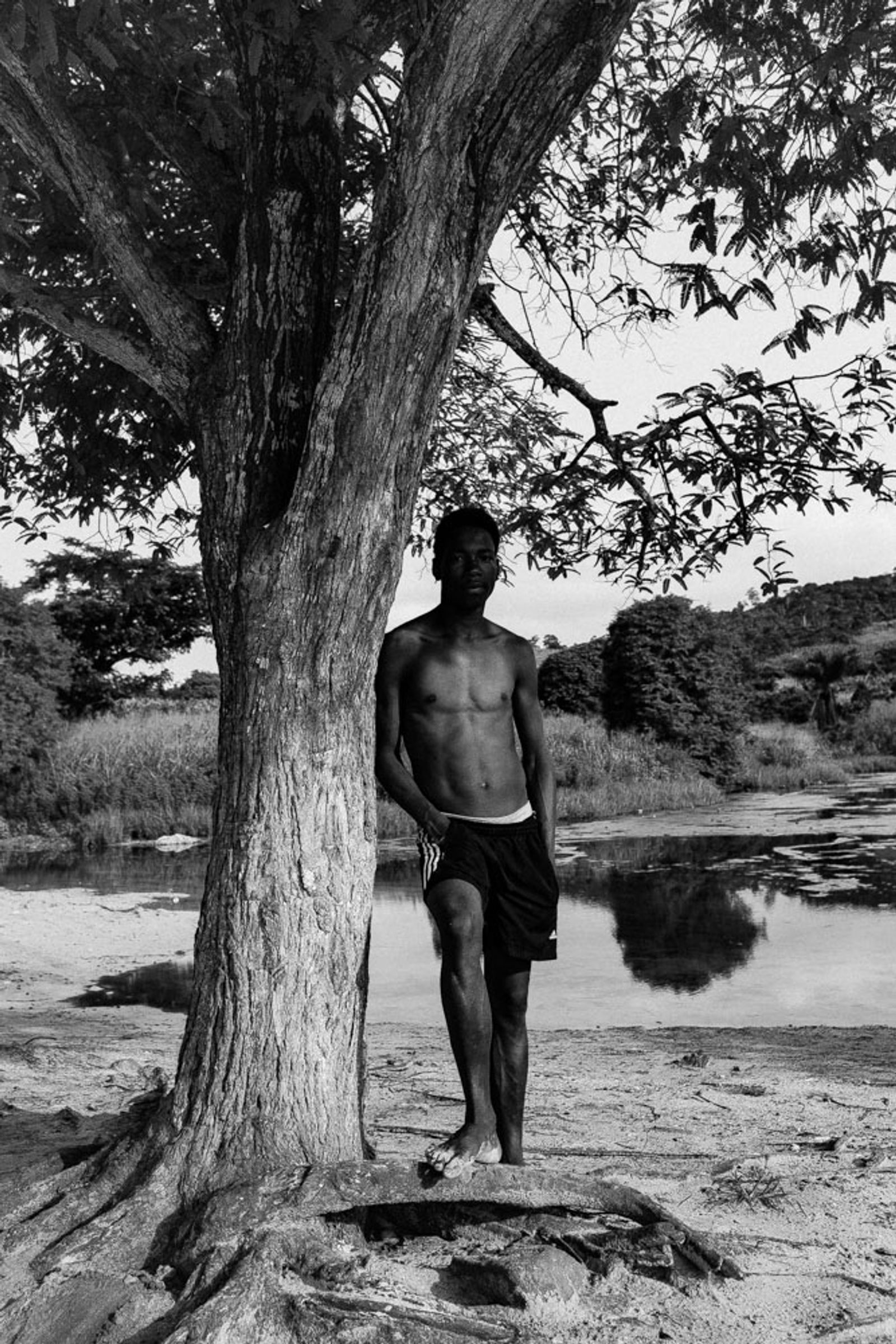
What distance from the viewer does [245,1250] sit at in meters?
3.56

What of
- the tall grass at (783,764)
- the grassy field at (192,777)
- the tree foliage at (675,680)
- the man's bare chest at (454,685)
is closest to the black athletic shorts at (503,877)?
the man's bare chest at (454,685)

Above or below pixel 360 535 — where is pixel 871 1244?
below

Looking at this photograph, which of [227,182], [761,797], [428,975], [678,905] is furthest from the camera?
[761,797]

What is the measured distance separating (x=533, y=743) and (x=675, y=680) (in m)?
27.0

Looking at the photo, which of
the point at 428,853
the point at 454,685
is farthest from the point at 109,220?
the point at 428,853

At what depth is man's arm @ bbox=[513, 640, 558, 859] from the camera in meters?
4.61

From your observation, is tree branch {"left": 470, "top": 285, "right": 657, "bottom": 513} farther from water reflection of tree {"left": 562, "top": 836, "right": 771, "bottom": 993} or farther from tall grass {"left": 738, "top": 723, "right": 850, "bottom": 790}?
tall grass {"left": 738, "top": 723, "right": 850, "bottom": 790}

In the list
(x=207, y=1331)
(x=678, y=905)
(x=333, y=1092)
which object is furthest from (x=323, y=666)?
(x=678, y=905)

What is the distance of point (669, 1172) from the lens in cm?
458

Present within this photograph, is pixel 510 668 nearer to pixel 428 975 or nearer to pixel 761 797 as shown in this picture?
pixel 428 975

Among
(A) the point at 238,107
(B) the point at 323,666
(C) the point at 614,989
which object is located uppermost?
(A) the point at 238,107

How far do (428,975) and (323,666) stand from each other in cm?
806

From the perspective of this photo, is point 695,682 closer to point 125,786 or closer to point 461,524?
point 125,786

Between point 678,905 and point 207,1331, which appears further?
point 678,905
